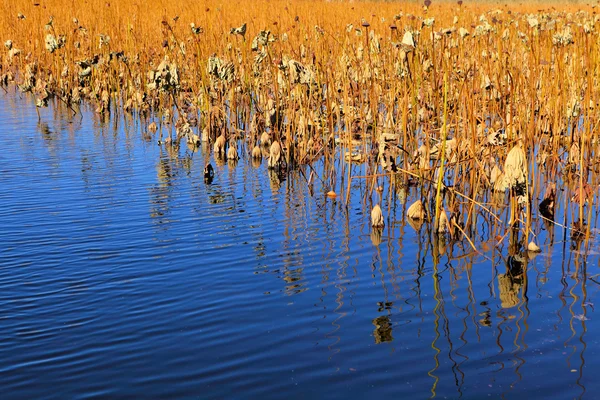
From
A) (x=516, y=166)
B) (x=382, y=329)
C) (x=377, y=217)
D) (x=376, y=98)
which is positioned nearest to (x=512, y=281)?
(x=516, y=166)

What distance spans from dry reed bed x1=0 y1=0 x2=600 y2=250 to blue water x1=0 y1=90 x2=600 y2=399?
375 millimetres

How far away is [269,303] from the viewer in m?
3.72

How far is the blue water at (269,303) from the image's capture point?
2939 mm

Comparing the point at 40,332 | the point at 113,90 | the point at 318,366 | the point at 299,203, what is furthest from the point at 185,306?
the point at 113,90

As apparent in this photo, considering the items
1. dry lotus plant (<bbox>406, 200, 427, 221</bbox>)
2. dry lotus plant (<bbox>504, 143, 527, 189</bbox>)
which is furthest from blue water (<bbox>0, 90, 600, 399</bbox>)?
dry lotus plant (<bbox>504, 143, 527, 189</bbox>)

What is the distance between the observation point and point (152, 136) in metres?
8.49

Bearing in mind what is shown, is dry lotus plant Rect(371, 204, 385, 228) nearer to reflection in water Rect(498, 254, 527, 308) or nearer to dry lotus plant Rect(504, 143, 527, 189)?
reflection in water Rect(498, 254, 527, 308)

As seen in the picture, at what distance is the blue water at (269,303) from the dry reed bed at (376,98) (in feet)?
1.23

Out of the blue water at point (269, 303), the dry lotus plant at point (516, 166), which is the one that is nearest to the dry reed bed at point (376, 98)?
the dry lotus plant at point (516, 166)

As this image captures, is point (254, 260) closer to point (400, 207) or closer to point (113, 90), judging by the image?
point (400, 207)

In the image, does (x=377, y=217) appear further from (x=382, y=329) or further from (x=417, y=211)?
(x=382, y=329)

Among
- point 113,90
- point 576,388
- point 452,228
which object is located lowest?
point 576,388

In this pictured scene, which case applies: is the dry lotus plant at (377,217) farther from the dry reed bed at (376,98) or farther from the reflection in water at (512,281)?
the reflection in water at (512,281)

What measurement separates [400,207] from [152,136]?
3.74 metres
